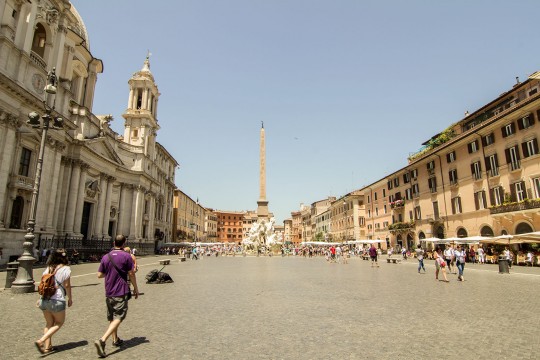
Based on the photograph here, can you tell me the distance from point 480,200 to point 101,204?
123 ft

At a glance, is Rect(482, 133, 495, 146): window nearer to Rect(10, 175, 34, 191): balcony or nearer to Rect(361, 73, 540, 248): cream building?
Rect(361, 73, 540, 248): cream building

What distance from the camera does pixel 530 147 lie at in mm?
22281

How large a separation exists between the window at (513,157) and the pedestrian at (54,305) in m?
28.0

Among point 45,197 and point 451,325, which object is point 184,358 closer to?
point 451,325

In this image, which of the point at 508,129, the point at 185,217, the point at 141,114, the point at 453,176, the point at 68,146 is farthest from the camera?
the point at 185,217

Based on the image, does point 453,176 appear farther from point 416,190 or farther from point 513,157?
point 513,157

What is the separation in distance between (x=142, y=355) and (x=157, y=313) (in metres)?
2.84

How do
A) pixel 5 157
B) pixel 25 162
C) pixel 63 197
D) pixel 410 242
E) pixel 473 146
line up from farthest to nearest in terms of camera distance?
pixel 410 242 < pixel 63 197 < pixel 473 146 < pixel 25 162 < pixel 5 157

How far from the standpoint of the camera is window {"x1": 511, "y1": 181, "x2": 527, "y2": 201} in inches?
897

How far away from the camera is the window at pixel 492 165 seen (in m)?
25.4

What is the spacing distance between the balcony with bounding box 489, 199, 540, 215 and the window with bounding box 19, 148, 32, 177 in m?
34.2

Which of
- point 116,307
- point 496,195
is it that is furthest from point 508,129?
point 116,307

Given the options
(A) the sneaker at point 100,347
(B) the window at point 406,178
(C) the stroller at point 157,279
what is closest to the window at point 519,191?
(B) the window at point 406,178

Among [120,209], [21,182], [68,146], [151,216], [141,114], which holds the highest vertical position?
[141,114]
